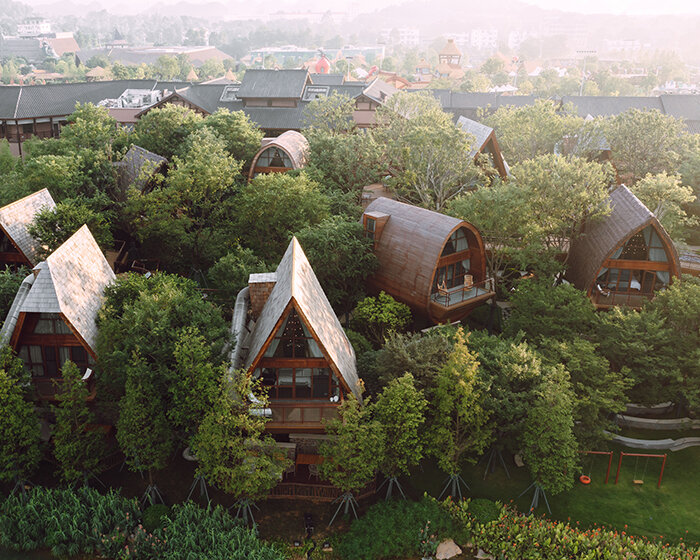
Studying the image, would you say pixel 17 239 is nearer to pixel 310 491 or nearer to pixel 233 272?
pixel 233 272

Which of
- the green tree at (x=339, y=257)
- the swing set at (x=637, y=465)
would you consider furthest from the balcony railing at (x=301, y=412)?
the swing set at (x=637, y=465)

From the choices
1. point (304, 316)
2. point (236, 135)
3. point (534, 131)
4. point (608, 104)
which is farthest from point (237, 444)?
point (608, 104)

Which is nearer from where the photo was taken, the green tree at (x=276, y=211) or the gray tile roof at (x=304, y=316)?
the gray tile roof at (x=304, y=316)

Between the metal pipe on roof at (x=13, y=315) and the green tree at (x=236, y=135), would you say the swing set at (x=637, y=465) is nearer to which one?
the metal pipe on roof at (x=13, y=315)

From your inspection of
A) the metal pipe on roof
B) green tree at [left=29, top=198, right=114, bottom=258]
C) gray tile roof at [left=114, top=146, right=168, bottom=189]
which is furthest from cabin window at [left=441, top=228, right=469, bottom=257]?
the metal pipe on roof

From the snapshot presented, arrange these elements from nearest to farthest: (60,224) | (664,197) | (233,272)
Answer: (233,272), (60,224), (664,197)

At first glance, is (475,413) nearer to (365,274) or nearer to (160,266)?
(365,274)
